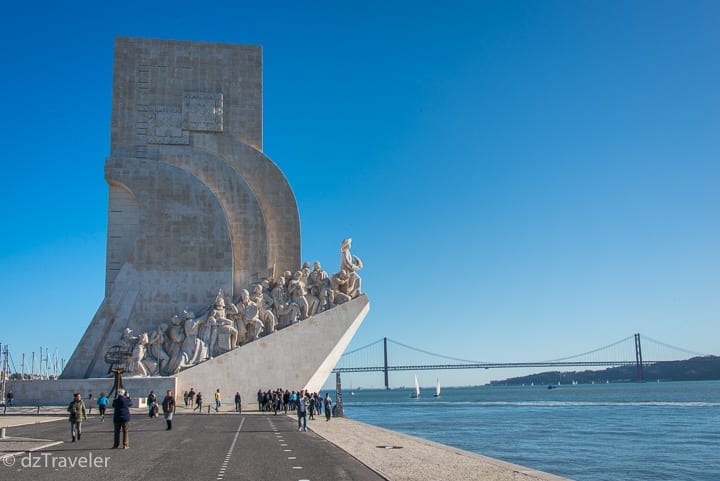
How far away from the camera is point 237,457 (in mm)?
7988

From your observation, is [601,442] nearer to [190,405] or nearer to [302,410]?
[302,410]

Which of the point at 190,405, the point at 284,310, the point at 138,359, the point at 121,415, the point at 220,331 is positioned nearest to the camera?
the point at 121,415

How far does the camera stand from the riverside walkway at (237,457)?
6.79m

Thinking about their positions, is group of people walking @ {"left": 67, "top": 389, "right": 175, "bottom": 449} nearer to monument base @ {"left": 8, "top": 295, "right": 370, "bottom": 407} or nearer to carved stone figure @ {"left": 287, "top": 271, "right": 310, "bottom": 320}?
monument base @ {"left": 8, "top": 295, "right": 370, "bottom": 407}

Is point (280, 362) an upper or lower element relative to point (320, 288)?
lower

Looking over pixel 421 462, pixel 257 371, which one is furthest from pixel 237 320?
pixel 421 462

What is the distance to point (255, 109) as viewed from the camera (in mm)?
22125

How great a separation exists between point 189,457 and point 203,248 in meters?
12.5

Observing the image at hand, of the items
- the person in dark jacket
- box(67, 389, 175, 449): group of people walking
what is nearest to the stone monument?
box(67, 389, 175, 449): group of people walking

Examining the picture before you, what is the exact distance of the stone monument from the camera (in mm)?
18766

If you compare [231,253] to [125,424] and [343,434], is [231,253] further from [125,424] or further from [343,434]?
[125,424]

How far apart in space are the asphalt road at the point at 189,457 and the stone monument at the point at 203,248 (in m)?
6.62

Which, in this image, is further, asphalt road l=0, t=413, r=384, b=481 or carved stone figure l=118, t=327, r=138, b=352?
carved stone figure l=118, t=327, r=138, b=352

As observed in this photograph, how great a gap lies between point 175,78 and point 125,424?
14.8 metres
